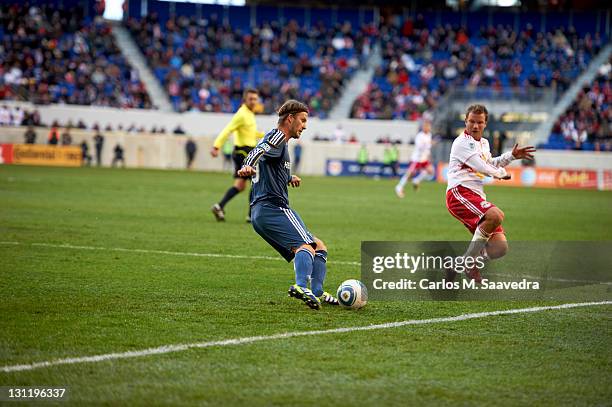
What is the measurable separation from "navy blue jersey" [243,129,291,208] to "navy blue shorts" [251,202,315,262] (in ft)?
0.27

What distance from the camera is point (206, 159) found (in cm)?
4681

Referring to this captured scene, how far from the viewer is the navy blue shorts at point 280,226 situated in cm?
826

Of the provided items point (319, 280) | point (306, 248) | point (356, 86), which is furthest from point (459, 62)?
point (306, 248)

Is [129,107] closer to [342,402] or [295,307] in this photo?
[295,307]

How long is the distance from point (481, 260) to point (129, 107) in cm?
4216

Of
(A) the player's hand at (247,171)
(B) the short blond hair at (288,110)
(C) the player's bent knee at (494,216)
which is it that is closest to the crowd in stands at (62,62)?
(C) the player's bent knee at (494,216)

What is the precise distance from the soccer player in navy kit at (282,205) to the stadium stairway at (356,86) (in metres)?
41.2

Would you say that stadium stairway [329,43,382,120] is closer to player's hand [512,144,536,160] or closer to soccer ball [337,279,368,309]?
player's hand [512,144,536,160]

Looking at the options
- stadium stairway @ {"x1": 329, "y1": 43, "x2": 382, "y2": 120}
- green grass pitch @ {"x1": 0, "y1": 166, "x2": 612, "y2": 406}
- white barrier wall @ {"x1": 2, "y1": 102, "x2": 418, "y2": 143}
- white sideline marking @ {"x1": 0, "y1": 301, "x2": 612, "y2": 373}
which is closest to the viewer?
green grass pitch @ {"x1": 0, "y1": 166, "x2": 612, "y2": 406}

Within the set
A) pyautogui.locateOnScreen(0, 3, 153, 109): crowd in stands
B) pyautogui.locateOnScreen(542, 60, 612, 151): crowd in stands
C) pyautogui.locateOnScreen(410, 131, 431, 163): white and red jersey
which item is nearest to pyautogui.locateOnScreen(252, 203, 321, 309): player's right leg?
pyautogui.locateOnScreen(410, 131, 431, 163): white and red jersey

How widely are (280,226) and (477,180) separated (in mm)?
2799

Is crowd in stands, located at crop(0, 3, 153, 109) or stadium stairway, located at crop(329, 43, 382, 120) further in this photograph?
stadium stairway, located at crop(329, 43, 382, 120)

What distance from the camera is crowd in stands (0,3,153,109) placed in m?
48.8

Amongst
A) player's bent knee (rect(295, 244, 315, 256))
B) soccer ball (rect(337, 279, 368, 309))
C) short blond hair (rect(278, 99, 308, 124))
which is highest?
short blond hair (rect(278, 99, 308, 124))
